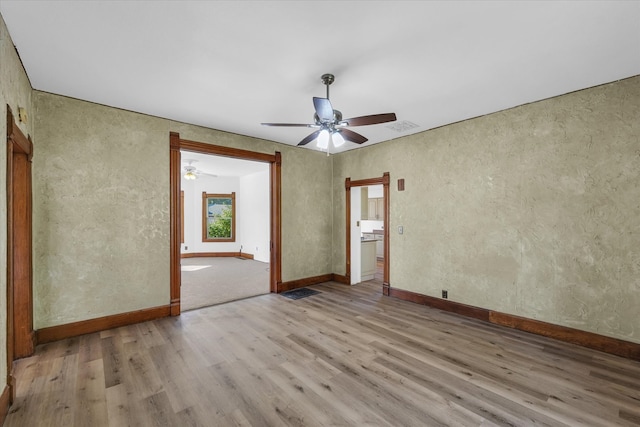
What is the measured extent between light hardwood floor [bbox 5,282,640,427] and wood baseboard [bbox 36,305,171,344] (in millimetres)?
136

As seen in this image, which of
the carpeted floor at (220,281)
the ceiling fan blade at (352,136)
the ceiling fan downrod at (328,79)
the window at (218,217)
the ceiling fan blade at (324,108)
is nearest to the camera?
the ceiling fan blade at (324,108)

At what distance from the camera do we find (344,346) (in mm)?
3068

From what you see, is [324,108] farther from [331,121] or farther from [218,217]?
[218,217]

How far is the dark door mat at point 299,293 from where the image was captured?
4934 mm

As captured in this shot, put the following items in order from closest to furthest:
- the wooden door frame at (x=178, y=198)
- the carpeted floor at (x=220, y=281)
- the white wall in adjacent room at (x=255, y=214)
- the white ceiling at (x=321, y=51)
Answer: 1. the white ceiling at (x=321, y=51)
2. the wooden door frame at (x=178, y=198)
3. the carpeted floor at (x=220, y=281)
4. the white wall in adjacent room at (x=255, y=214)

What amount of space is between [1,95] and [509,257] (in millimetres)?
5112

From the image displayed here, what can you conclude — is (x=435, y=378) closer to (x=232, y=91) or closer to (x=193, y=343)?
(x=193, y=343)

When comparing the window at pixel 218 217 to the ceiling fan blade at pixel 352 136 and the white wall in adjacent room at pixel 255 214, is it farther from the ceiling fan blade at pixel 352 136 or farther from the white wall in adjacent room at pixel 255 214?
the ceiling fan blade at pixel 352 136

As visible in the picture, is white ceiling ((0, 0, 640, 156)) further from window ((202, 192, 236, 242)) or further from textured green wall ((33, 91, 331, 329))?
window ((202, 192, 236, 242))

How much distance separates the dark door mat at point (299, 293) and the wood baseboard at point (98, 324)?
6.15ft

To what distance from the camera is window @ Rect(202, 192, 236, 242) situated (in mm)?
9805

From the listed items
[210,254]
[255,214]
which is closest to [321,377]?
[255,214]

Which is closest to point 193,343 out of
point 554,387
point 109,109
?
point 109,109

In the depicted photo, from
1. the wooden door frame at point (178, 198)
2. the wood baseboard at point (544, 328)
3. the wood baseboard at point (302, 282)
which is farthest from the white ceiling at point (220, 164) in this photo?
the wood baseboard at point (544, 328)
